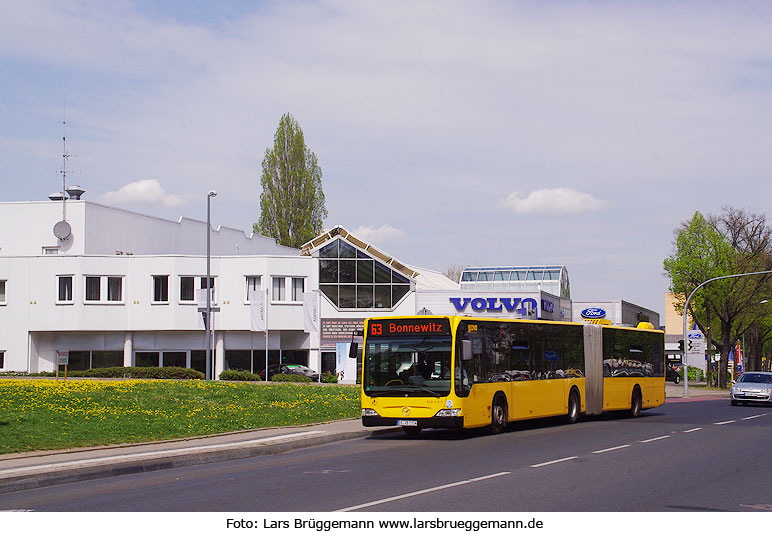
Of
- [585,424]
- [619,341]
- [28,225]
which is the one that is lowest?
[585,424]

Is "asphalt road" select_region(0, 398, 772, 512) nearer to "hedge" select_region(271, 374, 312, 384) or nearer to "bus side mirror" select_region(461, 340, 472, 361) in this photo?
"bus side mirror" select_region(461, 340, 472, 361)

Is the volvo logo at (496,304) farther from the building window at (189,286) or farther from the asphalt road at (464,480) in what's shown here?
the asphalt road at (464,480)

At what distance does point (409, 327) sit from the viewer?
21.9 metres

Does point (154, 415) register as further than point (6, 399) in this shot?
No

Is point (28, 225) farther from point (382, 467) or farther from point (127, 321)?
point (382, 467)

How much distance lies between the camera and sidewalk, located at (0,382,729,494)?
44.8 feet

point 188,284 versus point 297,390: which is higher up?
point 188,284

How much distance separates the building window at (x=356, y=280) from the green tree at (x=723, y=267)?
772 inches

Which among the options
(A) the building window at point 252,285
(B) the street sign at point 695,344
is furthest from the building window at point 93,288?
(B) the street sign at point 695,344

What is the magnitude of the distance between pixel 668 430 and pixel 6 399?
17002mm

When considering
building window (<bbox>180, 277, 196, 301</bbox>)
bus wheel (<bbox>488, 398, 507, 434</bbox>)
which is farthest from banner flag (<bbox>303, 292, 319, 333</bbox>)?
bus wheel (<bbox>488, 398, 507, 434</bbox>)
